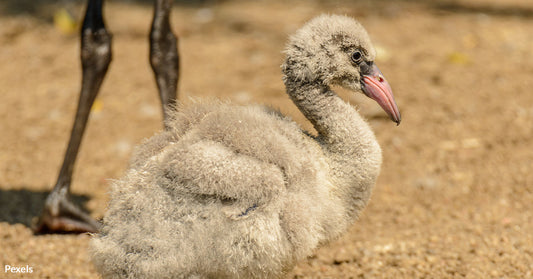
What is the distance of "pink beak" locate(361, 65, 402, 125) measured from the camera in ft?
9.87

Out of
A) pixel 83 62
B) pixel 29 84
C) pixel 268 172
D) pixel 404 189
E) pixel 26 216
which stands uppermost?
pixel 268 172

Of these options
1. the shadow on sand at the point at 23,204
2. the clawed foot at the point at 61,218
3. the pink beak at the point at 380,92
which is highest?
the pink beak at the point at 380,92

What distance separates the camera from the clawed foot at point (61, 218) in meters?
4.03

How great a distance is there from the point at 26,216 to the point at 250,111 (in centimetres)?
231

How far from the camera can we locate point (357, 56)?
117 inches

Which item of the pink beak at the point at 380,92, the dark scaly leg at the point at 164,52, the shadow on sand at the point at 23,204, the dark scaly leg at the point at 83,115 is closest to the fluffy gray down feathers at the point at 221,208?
the pink beak at the point at 380,92

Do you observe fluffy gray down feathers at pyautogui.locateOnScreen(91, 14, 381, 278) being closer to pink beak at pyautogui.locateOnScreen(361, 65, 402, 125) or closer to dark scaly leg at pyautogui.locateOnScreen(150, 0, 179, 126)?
pink beak at pyautogui.locateOnScreen(361, 65, 402, 125)

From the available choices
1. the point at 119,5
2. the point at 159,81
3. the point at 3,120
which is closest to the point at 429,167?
the point at 159,81

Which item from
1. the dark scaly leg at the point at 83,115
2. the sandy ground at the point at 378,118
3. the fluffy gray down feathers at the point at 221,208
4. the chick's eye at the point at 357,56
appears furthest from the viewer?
the dark scaly leg at the point at 83,115

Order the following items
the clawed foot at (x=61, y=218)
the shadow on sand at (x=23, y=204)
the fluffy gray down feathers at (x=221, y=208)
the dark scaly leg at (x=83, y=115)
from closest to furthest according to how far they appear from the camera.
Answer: the fluffy gray down feathers at (x=221, y=208) < the dark scaly leg at (x=83, y=115) < the clawed foot at (x=61, y=218) < the shadow on sand at (x=23, y=204)

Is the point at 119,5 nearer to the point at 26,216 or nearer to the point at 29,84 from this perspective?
the point at 29,84

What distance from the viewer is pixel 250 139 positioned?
8.82 ft

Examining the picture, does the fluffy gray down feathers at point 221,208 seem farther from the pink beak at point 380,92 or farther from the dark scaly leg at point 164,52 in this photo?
the dark scaly leg at point 164,52

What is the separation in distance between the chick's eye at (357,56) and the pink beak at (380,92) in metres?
0.09
